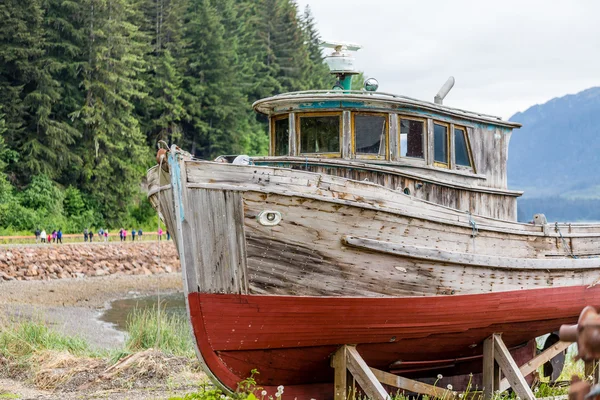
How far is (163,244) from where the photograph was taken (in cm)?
4162

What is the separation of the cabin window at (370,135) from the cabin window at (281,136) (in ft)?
3.16

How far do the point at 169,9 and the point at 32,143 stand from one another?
1645 cm

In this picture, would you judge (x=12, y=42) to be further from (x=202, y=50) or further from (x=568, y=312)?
(x=568, y=312)

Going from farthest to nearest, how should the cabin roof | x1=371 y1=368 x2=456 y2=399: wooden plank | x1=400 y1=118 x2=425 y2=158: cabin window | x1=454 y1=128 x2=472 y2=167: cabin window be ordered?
x1=454 y1=128 x2=472 y2=167: cabin window → x1=400 y1=118 x2=425 y2=158: cabin window → the cabin roof → x1=371 y1=368 x2=456 y2=399: wooden plank

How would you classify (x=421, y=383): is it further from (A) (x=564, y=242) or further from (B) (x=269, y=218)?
(A) (x=564, y=242)

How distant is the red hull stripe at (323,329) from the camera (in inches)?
304

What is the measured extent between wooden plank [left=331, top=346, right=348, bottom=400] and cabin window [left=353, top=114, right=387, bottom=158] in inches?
103

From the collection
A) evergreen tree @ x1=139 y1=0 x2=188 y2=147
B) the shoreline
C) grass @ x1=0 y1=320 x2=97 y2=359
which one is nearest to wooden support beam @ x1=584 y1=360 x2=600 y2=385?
grass @ x1=0 y1=320 x2=97 y2=359

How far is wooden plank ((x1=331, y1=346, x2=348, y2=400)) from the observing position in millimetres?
8172

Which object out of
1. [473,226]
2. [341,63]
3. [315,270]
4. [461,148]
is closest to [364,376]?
[315,270]

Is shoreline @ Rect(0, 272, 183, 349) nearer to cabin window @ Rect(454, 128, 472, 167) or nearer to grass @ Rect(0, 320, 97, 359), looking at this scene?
grass @ Rect(0, 320, 97, 359)

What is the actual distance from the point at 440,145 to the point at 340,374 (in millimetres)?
3526

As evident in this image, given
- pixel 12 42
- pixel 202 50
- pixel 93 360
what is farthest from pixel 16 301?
pixel 202 50

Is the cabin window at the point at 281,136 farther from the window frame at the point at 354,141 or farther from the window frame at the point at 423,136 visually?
the window frame at the point at 423,136
